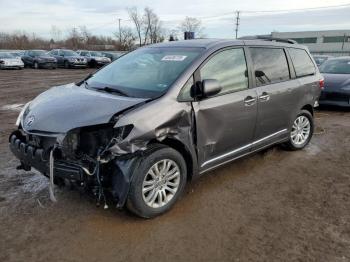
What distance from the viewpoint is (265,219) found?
3539 mm

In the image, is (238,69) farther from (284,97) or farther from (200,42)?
(284,97)

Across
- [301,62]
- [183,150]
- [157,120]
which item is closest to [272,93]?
[301,62]

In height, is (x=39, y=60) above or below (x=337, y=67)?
below

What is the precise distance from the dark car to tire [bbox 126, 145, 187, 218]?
26401 mm

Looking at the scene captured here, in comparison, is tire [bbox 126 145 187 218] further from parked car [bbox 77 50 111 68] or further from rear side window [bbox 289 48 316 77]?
parked car [bbox 77 50 111 68]

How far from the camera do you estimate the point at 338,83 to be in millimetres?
9352

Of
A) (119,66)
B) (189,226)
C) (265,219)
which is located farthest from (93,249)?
(119,66)

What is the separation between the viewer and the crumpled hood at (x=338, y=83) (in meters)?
9.25

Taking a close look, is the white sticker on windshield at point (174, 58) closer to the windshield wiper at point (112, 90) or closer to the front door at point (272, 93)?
the windshield wiper at point (112, 90)

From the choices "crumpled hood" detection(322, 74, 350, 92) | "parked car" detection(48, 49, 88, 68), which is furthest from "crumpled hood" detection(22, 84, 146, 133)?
"parked car" detection(48, 49, 88, 68)

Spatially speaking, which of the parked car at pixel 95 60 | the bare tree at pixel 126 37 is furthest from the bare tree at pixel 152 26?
the parked car at pixel 95 60

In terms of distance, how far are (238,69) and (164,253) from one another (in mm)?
2408

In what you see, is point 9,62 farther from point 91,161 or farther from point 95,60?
point 91,161

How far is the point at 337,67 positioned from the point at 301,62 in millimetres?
5694
